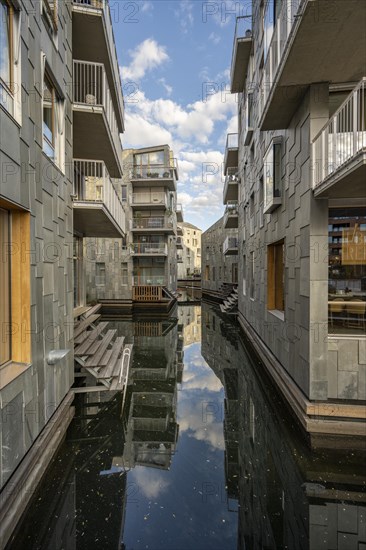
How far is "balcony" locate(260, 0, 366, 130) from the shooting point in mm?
3336

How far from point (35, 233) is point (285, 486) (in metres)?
4.20

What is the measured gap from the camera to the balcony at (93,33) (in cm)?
545

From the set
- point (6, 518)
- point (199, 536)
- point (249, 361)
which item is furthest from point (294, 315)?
point (6, 518)

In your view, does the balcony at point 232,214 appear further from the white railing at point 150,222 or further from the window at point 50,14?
the window at point 50,14

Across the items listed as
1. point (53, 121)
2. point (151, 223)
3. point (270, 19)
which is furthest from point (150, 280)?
point (53, 121)

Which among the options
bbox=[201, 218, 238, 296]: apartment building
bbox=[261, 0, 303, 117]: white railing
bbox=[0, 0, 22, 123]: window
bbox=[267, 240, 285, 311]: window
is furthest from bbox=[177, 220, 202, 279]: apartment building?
bbox=[0, 0, 22, 123]: window

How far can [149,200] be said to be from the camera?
68.5 feet

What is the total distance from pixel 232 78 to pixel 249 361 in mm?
11751

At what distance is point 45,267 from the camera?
3.91m

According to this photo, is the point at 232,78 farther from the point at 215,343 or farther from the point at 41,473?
the point at 41,473

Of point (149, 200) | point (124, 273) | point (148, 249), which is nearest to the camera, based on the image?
point (124, 273)

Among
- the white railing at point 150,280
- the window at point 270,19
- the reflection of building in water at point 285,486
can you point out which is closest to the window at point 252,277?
the reflection of building in water at point 285,486

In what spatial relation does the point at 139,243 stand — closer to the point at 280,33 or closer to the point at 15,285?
the point at 280,33

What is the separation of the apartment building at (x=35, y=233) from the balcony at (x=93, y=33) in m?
0.02
